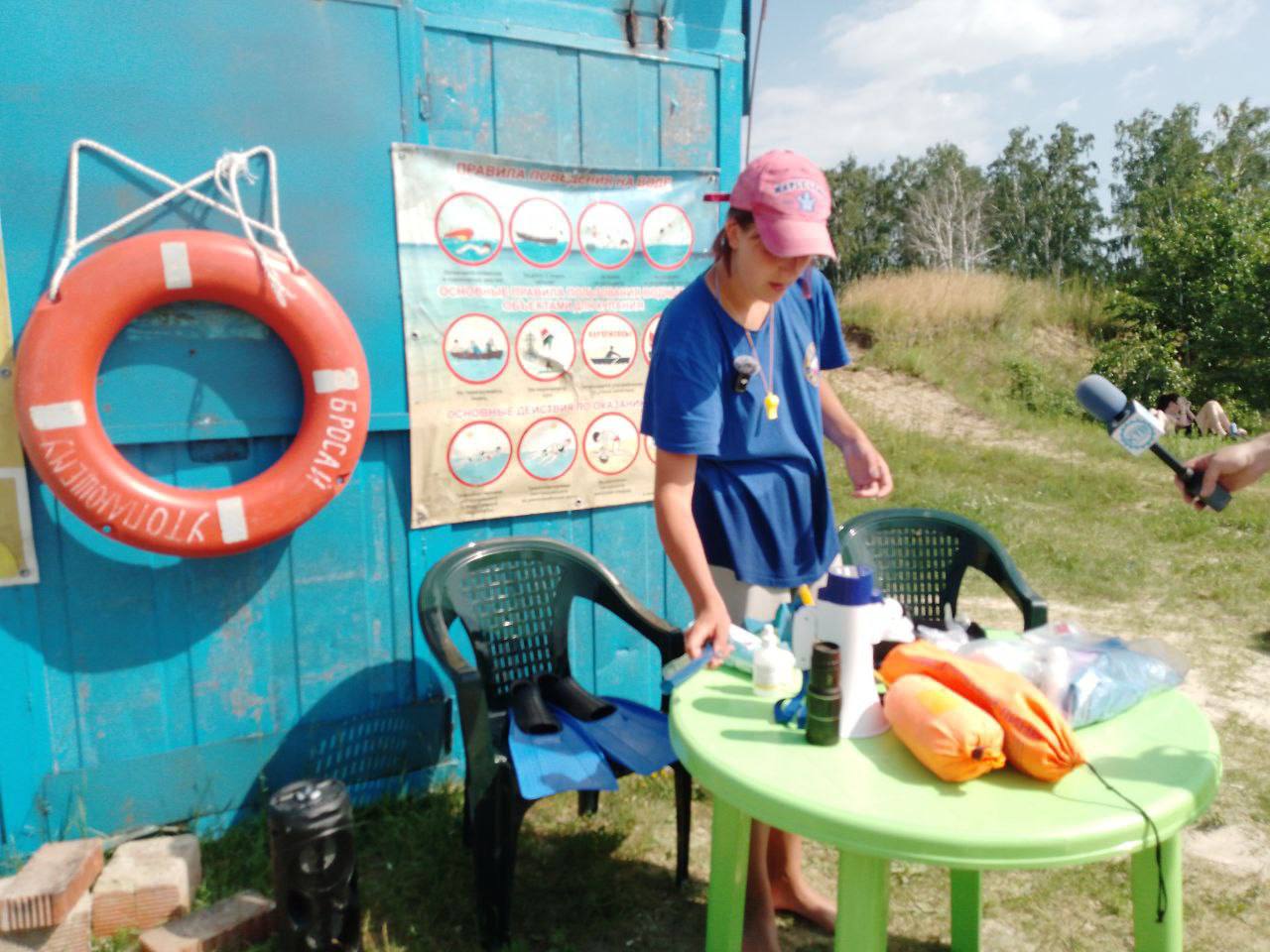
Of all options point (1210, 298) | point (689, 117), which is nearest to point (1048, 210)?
point (1210, 298)

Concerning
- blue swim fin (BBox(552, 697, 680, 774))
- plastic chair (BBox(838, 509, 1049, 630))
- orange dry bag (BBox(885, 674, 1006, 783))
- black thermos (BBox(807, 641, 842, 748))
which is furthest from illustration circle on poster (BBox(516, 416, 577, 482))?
orange dry bag (BBox(885, 674, 1006, 783))

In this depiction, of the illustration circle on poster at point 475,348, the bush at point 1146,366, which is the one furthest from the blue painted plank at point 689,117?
the bush at point 1146,366

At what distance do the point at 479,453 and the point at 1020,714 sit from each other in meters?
1.67

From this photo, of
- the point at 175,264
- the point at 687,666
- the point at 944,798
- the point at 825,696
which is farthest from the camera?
the point at 175,264

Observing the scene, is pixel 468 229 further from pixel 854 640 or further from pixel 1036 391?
pixel 1036 391

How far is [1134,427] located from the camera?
1.60 metres

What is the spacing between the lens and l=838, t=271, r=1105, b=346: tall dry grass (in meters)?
12.6

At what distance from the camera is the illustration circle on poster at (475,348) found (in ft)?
8.40

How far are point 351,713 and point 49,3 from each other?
1.84m

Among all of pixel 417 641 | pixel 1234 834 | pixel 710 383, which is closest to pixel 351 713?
pixel 417 641

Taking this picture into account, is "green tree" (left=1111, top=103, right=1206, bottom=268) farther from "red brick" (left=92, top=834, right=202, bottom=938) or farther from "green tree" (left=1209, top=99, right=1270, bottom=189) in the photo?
"red brick" (left=92, top=834, right=202, bottom=938)

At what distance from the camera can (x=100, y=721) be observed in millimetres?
2322

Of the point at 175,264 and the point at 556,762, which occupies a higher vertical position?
the point at 175,264

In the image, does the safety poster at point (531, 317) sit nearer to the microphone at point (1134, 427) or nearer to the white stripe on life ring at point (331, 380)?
the white stripe on life ring at point (331, 380)
